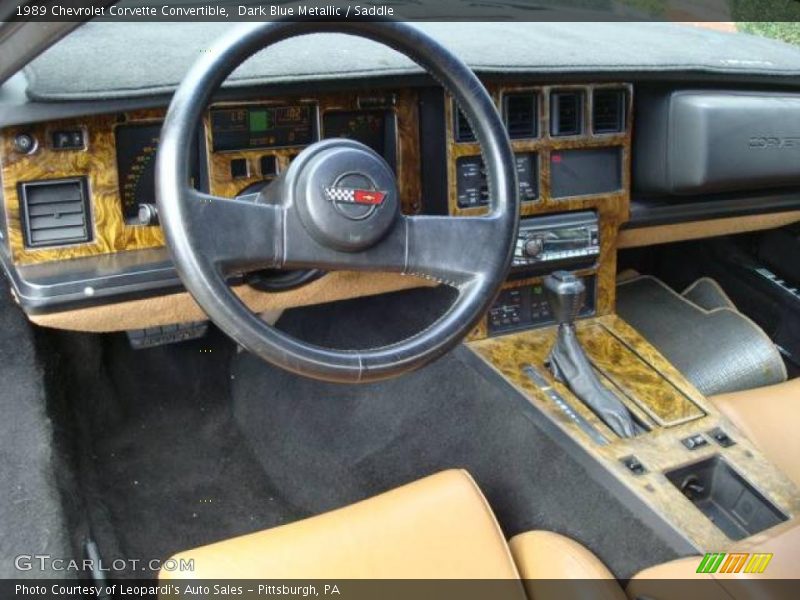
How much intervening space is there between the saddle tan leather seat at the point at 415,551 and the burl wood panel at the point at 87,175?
538mm

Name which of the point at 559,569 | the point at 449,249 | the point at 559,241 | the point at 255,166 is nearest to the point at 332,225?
the point at 449,249

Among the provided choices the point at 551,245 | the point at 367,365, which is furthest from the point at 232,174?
the point at 551,245

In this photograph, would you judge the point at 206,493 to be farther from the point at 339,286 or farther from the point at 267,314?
the point at 339,286

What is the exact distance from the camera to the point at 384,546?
1386mm

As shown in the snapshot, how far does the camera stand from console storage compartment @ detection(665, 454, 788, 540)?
153 centimetres

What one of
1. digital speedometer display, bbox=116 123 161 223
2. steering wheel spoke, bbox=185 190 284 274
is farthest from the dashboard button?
steering wheel spoke, bbox=185 190 284 274

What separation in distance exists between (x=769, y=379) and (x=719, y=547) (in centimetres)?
89

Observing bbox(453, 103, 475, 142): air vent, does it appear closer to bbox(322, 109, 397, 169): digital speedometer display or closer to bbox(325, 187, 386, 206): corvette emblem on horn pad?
bbox(322, 109, 397, 169): digital speedometer display

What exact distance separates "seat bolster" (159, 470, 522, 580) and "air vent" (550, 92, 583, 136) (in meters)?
0.79

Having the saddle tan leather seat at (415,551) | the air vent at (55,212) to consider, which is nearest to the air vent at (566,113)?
the saddle tan leather seat at (415,551)

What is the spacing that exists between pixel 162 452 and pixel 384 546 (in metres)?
0.96

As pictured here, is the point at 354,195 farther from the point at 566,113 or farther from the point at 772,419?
the point at 772,419

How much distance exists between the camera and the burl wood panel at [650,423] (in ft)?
4.85
